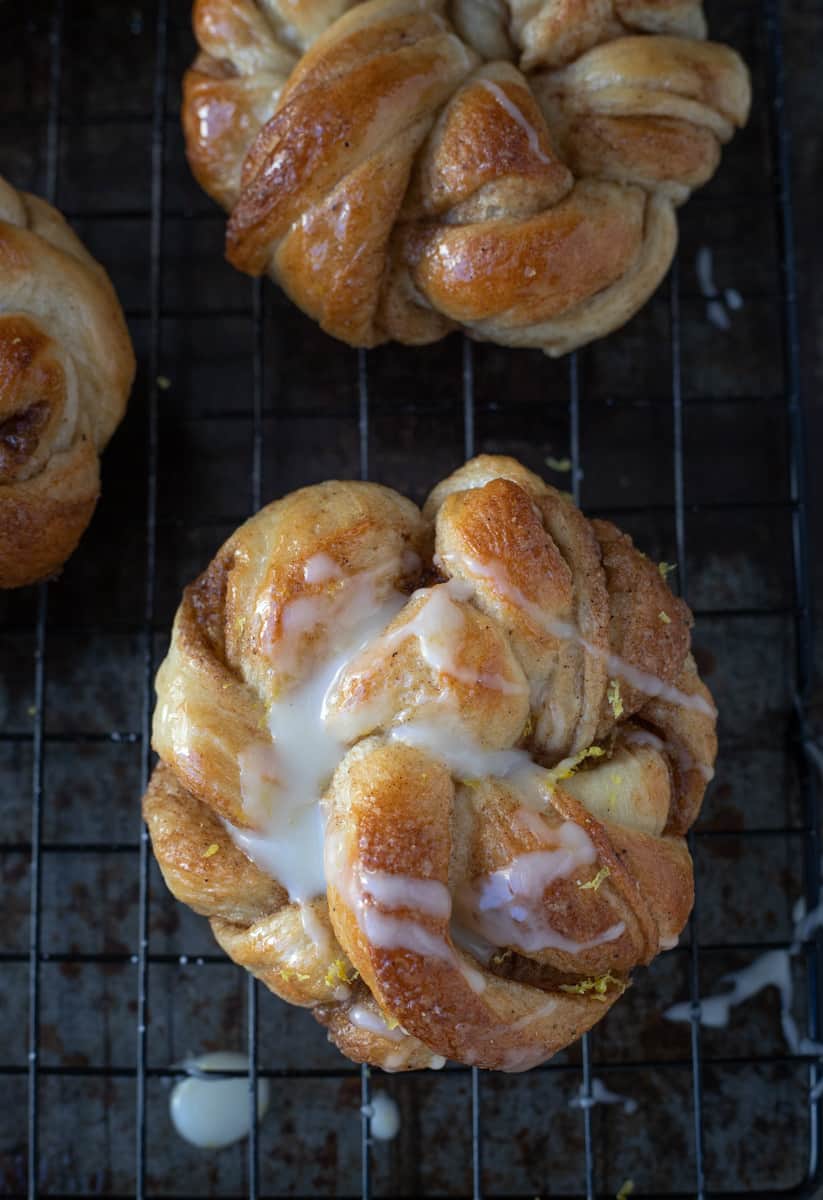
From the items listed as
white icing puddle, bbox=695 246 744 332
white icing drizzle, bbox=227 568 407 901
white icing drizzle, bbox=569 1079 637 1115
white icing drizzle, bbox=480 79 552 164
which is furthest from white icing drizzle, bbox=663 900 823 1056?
white icing drizzle, bbox=480 79 552 164

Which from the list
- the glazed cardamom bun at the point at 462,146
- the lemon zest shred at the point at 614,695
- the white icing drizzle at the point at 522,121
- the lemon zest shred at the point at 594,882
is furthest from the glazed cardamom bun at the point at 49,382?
the lemon zest shred at the point at 594,882

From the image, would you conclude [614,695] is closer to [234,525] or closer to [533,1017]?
[533,1017]

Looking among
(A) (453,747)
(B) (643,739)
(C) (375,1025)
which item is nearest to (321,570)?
(A) (453,747)

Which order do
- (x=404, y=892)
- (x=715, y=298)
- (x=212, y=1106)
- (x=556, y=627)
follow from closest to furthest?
(x=404, y=892) < (x=556, y=627) < (x=212, y=1106) < (x=715, y=298)

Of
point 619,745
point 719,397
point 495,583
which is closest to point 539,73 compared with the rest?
point 719,397

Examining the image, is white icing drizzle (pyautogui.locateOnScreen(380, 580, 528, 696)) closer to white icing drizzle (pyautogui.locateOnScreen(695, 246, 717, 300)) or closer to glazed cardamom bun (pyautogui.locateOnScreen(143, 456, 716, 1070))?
glazed cardamom bun (pyautogui.locateOnScreen(143, 456, 716, 1070))

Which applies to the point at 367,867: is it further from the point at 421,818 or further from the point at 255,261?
the point at 255,261
